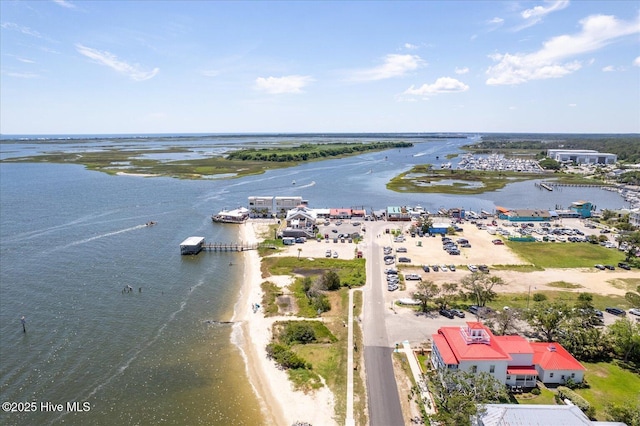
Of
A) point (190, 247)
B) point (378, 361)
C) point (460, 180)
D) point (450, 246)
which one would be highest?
point (460, 180)

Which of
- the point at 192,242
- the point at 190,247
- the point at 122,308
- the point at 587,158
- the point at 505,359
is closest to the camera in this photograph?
the point at 505,359

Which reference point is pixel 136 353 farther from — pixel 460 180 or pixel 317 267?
pixel 460 180

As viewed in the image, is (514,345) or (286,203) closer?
(514,345)

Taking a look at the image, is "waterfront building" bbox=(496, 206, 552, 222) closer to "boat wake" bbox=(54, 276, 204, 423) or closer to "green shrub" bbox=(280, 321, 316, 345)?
"green shrub" bbox=(280, 321, 316, 345)

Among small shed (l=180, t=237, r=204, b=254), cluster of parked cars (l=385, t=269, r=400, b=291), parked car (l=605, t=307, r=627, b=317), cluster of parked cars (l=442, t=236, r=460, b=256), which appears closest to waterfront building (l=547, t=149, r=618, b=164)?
cluster of parked cars (l=442, t=236, r=460, b=256)

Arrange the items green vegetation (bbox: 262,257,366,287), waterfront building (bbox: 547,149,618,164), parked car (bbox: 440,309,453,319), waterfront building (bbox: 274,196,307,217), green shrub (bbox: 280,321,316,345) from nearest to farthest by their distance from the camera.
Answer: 1. green shrub (bbox: 280,321,316,345)
2. parked car (bbox: 440,309,453,319)
3. green vegetation (bbox: 262,257,366,287)
4. waterfront building (bbox: 274,196,307,217)
5. waterfront building (bbox: 547,149,618,164)

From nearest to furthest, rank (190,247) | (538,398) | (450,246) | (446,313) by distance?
(538,398) → (446,313) → (190,247) → (450,246)

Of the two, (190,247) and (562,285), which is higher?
(190,247)

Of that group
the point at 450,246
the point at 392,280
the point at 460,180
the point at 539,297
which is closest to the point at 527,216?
the point at 450,246
